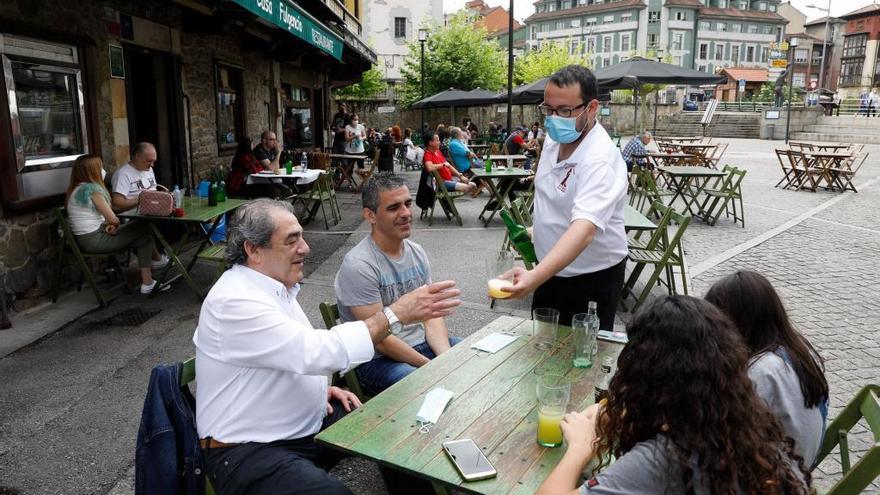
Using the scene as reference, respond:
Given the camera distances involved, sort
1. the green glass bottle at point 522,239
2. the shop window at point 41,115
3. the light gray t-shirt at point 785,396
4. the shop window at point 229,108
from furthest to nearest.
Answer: the shop window at point 229,108
the shop window at point 41,115
the green glass bottle at point 522,239
the light gray t-shirt at point 785,396

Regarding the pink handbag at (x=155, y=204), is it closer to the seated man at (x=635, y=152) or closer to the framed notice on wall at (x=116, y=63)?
the framed notice on wall at (x=116, y=63)

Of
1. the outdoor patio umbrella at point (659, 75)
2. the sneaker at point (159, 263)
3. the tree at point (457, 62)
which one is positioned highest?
the tree at point (457, 62)

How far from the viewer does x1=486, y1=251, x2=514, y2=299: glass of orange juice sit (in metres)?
2.42

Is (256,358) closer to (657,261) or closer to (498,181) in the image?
(657,261)

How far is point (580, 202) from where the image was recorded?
9.46 feet

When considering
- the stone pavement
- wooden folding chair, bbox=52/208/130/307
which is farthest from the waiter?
wooden folding chair, bbox=52/208/130/307

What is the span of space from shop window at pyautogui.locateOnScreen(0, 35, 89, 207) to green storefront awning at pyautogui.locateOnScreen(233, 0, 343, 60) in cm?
180

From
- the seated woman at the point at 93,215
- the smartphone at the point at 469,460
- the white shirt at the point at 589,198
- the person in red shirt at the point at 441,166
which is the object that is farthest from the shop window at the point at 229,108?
the smartphone at the point at 469,460

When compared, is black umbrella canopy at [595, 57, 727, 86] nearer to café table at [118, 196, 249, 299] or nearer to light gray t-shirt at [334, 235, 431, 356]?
café table at [118, 196, 249, 299]

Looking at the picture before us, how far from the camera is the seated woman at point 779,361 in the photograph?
1.92 metres

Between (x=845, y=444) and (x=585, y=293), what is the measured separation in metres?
1.24

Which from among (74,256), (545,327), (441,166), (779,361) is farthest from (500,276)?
(441,166)

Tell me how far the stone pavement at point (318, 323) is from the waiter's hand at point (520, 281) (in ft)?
4.04

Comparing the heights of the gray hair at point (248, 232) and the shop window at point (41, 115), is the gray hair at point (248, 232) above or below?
below
